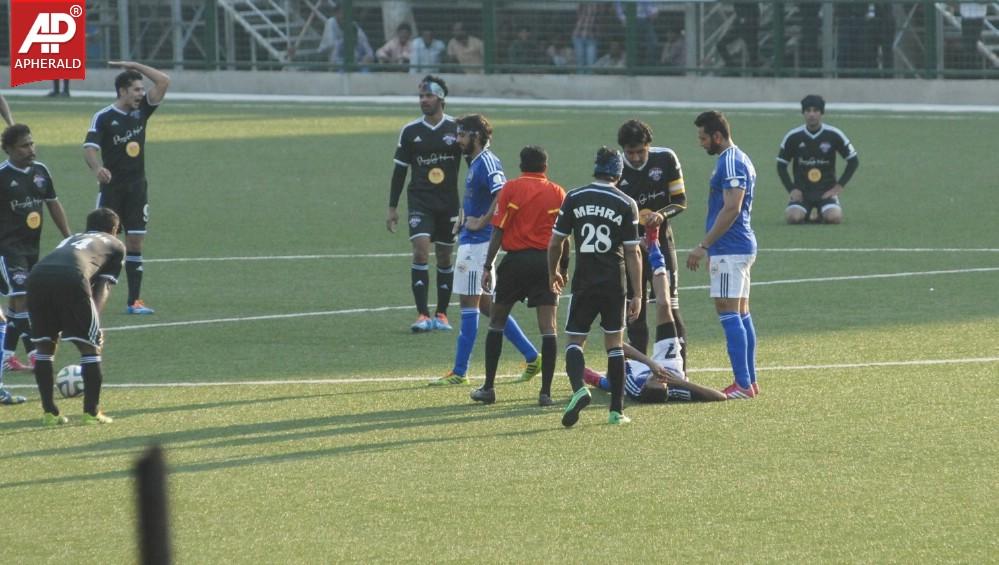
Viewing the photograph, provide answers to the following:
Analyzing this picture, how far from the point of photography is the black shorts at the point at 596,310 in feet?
34.2

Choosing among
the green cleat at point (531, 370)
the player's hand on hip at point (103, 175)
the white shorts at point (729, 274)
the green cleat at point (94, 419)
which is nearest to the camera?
the green cleat at point (94, 419)

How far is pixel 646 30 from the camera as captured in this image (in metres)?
37.5

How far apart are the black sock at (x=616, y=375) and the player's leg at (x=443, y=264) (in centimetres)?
477

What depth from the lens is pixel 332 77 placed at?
128ft

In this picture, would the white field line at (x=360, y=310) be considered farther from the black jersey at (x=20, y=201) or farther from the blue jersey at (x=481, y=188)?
the blue jersey at (x=481, y=188)

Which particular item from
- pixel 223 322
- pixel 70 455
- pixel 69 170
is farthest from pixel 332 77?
pixel 70 455

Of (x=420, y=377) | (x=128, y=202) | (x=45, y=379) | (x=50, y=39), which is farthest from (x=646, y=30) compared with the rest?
(x=45, y=379)

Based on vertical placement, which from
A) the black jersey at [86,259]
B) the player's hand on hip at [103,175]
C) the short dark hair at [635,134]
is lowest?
the black jersey at [86,259]

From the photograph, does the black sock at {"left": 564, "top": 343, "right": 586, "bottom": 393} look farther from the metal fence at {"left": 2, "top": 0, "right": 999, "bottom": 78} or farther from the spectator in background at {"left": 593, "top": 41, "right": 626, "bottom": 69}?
the spectator in background at {"left": 593, "top": 41, "right": 626, "bottom": 69}

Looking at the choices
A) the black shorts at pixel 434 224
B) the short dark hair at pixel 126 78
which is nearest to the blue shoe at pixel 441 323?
the black shorts at pixel 434 224

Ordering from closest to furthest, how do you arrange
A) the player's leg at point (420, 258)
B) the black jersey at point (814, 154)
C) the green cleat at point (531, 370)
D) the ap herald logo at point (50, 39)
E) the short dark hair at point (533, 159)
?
the short dark hair at point (533, 159) → the green cleat at point (531, 370) → the player's leg at point (420, 258) → the black jersey at point (814, 154) → the ap herald logo at point (50, 39)

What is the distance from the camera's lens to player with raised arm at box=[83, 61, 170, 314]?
1582 centimetres

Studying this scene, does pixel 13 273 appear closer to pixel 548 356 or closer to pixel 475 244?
pixel 475 244

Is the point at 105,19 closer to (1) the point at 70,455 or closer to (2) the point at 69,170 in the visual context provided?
(2) the point at 69,170
